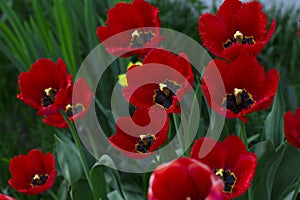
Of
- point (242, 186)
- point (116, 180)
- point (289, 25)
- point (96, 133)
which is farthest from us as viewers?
point (289, 25)

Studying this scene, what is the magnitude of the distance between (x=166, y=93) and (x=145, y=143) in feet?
0.48

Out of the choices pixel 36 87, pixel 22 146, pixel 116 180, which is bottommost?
pixel 22 146

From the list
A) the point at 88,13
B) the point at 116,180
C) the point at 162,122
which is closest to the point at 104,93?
the point at 88,13

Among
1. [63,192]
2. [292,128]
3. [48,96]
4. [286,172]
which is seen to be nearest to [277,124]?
[286,172]

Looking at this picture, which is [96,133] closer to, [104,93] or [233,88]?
[104,93]

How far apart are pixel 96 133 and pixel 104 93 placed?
40 centimetres

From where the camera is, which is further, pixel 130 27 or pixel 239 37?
pixel 130 27

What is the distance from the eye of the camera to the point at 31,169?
1.19 meters

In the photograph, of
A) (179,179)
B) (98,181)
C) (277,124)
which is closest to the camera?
(179,179)

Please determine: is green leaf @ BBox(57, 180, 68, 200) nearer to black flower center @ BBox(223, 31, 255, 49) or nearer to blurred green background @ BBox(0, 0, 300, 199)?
blurred green background @ BBox(0, 0, 300, 199)

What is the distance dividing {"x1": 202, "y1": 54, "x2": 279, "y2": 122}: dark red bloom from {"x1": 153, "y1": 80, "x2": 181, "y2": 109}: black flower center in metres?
0.07

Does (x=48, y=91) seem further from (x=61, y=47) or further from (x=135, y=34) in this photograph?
(x=61, y=47)

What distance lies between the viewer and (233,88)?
958mm

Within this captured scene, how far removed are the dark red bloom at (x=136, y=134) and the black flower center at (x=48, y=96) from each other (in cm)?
14
